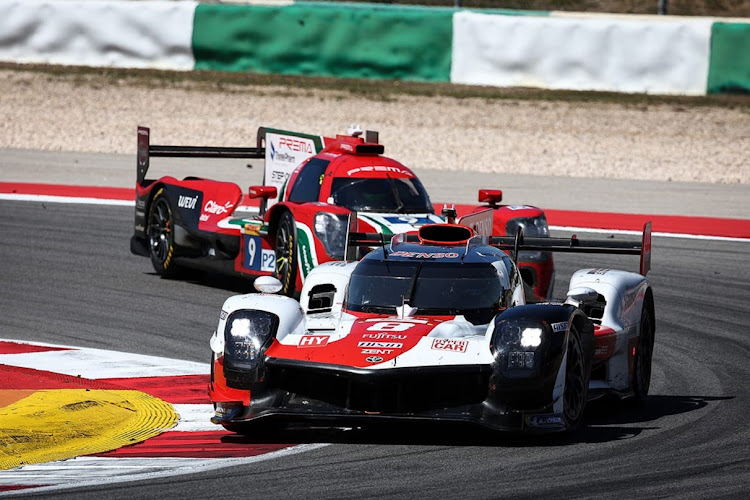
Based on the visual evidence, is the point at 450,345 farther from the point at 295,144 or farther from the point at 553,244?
the point at 295,144

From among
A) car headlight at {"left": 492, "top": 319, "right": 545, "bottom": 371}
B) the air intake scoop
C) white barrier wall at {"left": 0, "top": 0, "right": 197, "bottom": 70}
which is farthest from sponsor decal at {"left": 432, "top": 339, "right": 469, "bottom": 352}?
white barrier wall at {"left": 0, "top": 0, "right": 197, "bottom": 70}

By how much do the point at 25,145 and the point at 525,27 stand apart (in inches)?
371

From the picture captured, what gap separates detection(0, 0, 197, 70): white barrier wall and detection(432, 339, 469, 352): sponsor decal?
68.7 ft

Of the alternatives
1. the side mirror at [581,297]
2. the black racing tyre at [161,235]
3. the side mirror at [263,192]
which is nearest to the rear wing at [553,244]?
the side mirror at [581,297]

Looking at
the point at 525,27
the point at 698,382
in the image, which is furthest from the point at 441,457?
the point at 525,27

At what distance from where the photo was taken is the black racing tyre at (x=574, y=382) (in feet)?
28.4

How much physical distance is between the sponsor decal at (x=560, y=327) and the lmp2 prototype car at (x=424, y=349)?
0.03 ft

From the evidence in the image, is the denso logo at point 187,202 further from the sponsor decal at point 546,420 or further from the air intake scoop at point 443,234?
the sponsor decal at point 546,420

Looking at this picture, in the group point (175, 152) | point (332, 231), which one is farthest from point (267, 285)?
point (175, 152)

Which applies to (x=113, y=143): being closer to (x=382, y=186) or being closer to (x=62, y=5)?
(x=62, y=5)

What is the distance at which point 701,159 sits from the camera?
25203mm

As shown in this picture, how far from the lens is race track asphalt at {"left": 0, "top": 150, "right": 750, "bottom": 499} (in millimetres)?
7500

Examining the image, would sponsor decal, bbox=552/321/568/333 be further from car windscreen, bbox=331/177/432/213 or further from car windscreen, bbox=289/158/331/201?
car windscreen, bbox=289/158/331/201

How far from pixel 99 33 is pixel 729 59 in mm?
12503
